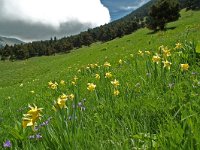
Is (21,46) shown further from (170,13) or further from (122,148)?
(122,148)

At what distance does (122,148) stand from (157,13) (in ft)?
204

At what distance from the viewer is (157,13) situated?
6166 centimetres

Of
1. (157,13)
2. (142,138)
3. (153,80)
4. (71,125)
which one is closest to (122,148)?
(142,138)

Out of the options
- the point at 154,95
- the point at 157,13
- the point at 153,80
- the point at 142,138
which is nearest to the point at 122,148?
the point at 142,138

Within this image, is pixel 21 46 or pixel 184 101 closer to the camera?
pixel 184 101

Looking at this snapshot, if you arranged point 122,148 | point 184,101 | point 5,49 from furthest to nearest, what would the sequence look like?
point 5,49 < point 184,101 < point 122,148

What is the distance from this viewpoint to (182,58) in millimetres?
5633

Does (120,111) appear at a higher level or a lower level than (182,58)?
lower

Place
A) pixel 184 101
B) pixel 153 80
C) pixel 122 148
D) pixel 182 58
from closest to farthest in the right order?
pixel 122 148 < pixel 184 101 < pixel 153 80 < pixel 182 58

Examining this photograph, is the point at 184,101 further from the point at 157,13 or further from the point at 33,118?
the point at 157,13

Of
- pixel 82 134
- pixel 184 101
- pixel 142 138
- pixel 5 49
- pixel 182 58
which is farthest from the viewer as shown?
pixel 5 49

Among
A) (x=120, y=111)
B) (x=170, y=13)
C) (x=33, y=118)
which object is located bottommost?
(x=120, y=111)

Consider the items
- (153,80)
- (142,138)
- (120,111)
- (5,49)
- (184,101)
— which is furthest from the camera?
(5,49)

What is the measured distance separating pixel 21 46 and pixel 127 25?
66639 mm
